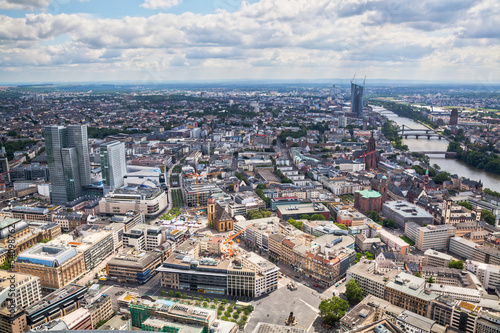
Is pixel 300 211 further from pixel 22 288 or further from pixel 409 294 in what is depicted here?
pixel 22 288

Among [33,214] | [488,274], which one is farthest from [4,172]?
[488,274]

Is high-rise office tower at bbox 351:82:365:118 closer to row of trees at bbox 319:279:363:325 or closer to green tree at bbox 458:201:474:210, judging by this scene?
green tree at bbox 458:201:474:210

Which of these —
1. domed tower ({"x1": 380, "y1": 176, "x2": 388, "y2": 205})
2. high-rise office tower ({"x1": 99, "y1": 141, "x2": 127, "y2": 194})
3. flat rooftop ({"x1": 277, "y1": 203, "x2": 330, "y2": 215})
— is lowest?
flat rooftop ({"x1": 277, "y1": 203, "x2": 330, "y2": 215})

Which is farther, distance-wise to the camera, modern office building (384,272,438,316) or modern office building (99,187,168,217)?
modern office building (99,187,168,217)

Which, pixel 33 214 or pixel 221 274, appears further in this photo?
pixel 33 214

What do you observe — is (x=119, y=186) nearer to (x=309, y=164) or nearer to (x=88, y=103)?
(x=309, y=164)

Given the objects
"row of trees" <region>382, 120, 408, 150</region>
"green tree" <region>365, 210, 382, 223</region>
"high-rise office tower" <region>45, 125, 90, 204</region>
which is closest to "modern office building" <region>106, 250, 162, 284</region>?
"high-rise office tower" <region>45, 125, 90, 204</region>

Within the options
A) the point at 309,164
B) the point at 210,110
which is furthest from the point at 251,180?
the point at 210,110
